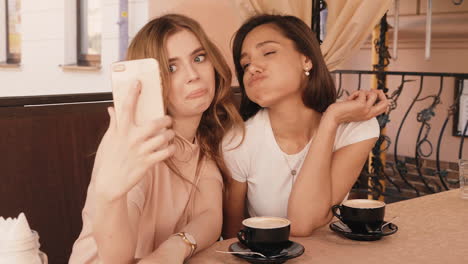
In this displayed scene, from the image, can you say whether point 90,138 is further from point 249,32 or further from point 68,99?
point 249,32

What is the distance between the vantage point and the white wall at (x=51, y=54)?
20.3 ft

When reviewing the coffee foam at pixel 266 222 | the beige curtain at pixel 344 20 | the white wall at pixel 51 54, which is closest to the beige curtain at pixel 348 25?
the beige curtain at pixel 344 20

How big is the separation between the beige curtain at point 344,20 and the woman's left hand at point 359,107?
156 cm

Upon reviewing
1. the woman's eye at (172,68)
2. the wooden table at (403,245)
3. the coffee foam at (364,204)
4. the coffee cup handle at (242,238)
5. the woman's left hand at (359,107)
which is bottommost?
the wooden table at (403,245)

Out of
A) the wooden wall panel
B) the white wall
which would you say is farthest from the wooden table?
the white wall

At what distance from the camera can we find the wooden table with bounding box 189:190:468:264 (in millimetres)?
1057

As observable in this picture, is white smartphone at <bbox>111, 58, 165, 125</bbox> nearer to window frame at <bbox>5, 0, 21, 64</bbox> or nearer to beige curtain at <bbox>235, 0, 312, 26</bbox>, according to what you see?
beige curtain at <bbox>235, 0, 312, 26</bbox>

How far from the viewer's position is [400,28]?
5.41m

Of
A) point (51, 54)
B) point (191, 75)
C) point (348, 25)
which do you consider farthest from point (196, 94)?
point (51, 54)

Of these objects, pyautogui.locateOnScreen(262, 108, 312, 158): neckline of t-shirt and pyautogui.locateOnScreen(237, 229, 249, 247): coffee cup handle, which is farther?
pyautogui.locateOnScreen(262, 108, 312, 158): neckline of t-shirt

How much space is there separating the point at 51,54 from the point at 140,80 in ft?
22.0

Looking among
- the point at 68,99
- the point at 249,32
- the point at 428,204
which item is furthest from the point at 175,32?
the point at 68,99

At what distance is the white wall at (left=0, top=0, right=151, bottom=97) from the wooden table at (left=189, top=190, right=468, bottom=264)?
4.93 m

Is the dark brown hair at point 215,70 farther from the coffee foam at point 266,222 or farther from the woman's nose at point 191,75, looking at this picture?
the coffee foam at point 266,222
